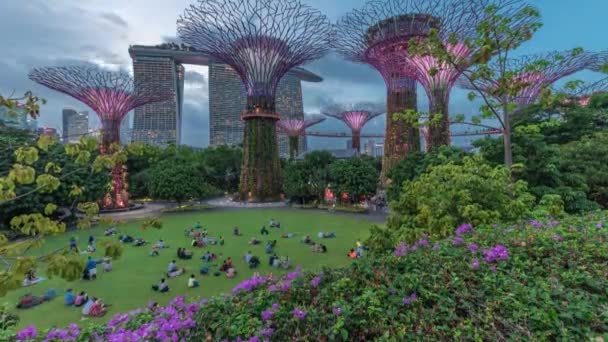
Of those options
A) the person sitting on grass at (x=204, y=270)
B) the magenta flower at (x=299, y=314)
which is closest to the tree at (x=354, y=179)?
the person sitting on grass at (x=204, y=270)

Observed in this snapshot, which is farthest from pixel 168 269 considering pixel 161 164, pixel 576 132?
pixel 576 132

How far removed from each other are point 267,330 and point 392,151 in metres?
21.1

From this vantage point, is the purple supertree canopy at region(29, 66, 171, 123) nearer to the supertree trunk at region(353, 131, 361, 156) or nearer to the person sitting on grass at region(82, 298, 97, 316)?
the person sitting on grass at region(82, 298, 97, 316)

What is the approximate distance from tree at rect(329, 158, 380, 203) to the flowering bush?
16750mm

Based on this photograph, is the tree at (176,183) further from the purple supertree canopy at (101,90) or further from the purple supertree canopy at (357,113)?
the purple supertree canopy at (357,113)

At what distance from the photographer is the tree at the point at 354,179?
20438 millimetres

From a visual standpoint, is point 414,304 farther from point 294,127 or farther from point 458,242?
point 294,127

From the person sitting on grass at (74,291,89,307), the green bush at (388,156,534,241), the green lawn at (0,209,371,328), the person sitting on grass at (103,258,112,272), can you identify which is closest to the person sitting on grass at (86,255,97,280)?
the green lawn at (0,209,371,328)

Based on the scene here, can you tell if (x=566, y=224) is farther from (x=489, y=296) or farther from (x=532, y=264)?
(x=489, y=296)

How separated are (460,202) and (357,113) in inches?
1892

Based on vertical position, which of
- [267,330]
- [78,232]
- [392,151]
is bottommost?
[78,232]

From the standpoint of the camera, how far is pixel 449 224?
212 inches

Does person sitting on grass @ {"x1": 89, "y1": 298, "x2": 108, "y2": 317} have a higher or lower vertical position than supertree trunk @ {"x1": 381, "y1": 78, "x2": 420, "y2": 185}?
lower

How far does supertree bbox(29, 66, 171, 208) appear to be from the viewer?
71.6 ft
